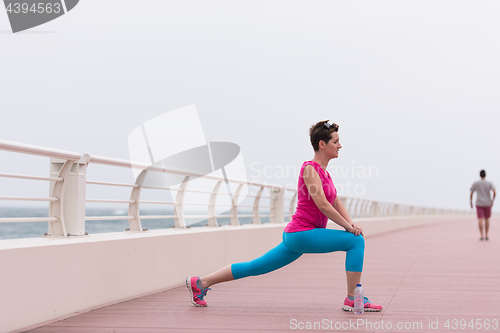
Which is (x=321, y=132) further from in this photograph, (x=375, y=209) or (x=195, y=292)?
(x=375, y=209)

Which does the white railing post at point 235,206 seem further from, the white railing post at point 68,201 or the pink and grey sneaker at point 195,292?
the white railing post at point 68,201

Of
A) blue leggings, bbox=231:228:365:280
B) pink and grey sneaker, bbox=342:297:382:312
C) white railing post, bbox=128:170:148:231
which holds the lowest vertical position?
pink and grey sneaker, bbox=342:297:382:312

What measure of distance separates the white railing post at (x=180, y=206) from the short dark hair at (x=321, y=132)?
2.81 meters

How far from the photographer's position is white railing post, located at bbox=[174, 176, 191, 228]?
7.49m

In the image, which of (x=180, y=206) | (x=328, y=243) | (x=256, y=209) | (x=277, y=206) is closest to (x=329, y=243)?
(x=328, y=243)

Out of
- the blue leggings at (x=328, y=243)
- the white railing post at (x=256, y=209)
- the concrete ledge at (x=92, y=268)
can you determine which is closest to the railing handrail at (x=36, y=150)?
the concrete ledge at (x=92, y=268)

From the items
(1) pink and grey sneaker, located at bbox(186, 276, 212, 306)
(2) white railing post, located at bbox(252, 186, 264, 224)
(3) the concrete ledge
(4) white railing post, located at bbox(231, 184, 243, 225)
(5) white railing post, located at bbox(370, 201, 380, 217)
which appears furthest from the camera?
(5) white railing post, located at bbox(370, 201, 380, 217)

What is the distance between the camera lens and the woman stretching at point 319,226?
15.8ft

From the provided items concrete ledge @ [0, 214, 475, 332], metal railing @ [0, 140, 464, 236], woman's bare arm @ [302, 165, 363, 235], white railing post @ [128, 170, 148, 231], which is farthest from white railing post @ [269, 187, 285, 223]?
woman's bare arm @ [302, 165, 363, 235]

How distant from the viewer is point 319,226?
16.3 feet

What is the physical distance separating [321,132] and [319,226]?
2.51ft

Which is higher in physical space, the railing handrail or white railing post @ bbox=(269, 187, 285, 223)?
the railing handrail

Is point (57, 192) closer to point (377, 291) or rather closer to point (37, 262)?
point (37, 262)

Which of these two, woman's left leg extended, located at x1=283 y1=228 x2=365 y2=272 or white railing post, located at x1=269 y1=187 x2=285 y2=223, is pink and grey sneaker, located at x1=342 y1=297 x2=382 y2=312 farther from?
white railing post, located at x1=269 y1=187 x2=285 y2=223
